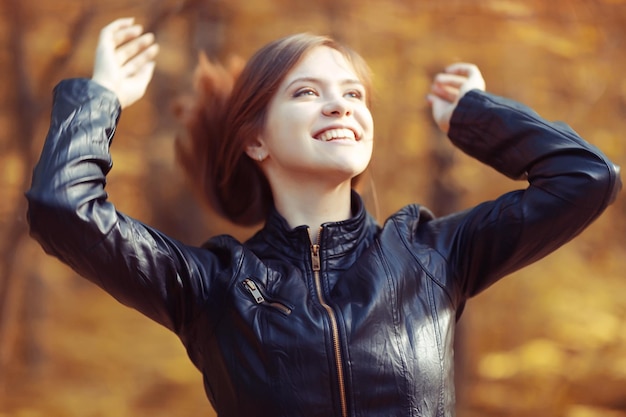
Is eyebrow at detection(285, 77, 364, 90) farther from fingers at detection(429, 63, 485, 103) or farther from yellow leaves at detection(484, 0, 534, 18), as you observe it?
yellow leaves at detection(484, 0, 534, 18)

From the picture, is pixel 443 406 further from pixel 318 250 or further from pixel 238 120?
pixel 238 120

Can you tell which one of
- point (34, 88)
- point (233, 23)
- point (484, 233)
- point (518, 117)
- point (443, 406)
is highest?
point (233, 23)

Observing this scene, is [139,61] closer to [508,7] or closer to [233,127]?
[233,127]

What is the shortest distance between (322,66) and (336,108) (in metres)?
0.11

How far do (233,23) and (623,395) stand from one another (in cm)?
206

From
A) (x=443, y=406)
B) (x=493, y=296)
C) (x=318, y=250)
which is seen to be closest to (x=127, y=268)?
(x=318, y=250)

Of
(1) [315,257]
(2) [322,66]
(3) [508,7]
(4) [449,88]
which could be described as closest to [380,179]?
(3) [508,7]

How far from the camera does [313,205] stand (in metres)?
1.61

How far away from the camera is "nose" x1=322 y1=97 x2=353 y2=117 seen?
5.11ft

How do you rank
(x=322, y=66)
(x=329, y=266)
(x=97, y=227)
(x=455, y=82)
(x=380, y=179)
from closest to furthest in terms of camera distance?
(x=97, y=227)
(x=329, y=266)
(x=322, y=66)
(x=455, y=82)
(x=380, y=179)

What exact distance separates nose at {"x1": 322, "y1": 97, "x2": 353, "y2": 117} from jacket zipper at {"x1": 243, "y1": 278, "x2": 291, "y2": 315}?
1.10 ft

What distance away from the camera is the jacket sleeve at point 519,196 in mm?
1480

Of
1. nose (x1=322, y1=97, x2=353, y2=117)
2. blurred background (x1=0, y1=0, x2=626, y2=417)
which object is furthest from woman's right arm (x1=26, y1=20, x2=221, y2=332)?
blurred background (x1=0, y1=0, x2=626, y2=417)

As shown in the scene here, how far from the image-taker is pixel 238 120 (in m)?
1.70
